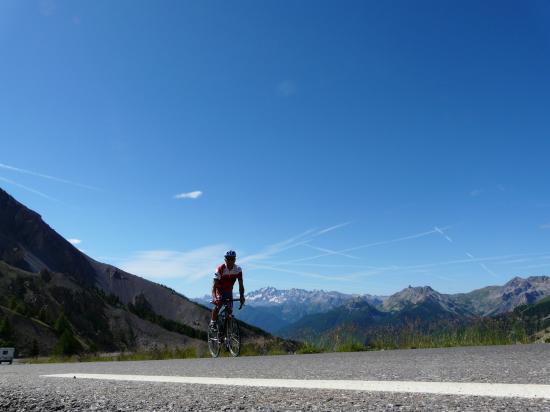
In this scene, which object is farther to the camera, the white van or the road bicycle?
the white van

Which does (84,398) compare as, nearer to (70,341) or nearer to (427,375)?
(427,375)

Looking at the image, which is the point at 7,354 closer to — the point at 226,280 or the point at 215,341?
the point at 215,341

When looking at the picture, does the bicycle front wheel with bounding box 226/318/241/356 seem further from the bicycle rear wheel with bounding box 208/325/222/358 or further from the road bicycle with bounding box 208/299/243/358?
the bicycle rear wheel with bounding box 208/325/222/358

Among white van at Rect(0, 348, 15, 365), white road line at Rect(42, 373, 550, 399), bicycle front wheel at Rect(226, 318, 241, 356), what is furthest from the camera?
white van at Rect(0, 348, 15, 365)

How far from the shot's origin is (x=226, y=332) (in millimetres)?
12078

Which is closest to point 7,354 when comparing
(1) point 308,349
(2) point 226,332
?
(2) point 226,332

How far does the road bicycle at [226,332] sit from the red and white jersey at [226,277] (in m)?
0.36

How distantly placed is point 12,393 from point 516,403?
12.8 ft

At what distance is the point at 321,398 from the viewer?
3381 millimetres

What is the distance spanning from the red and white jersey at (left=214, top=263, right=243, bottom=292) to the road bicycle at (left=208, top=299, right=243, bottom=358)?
36 centimetres

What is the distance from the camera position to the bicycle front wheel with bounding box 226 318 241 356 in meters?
11.7

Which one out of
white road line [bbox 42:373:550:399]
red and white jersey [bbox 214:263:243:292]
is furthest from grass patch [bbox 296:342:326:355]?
white road line [bbox 42:373:550:399]

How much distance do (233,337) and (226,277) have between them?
59.1 inches

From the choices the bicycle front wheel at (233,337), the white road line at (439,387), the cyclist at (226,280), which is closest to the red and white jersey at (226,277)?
the cyclist at (226,280)
